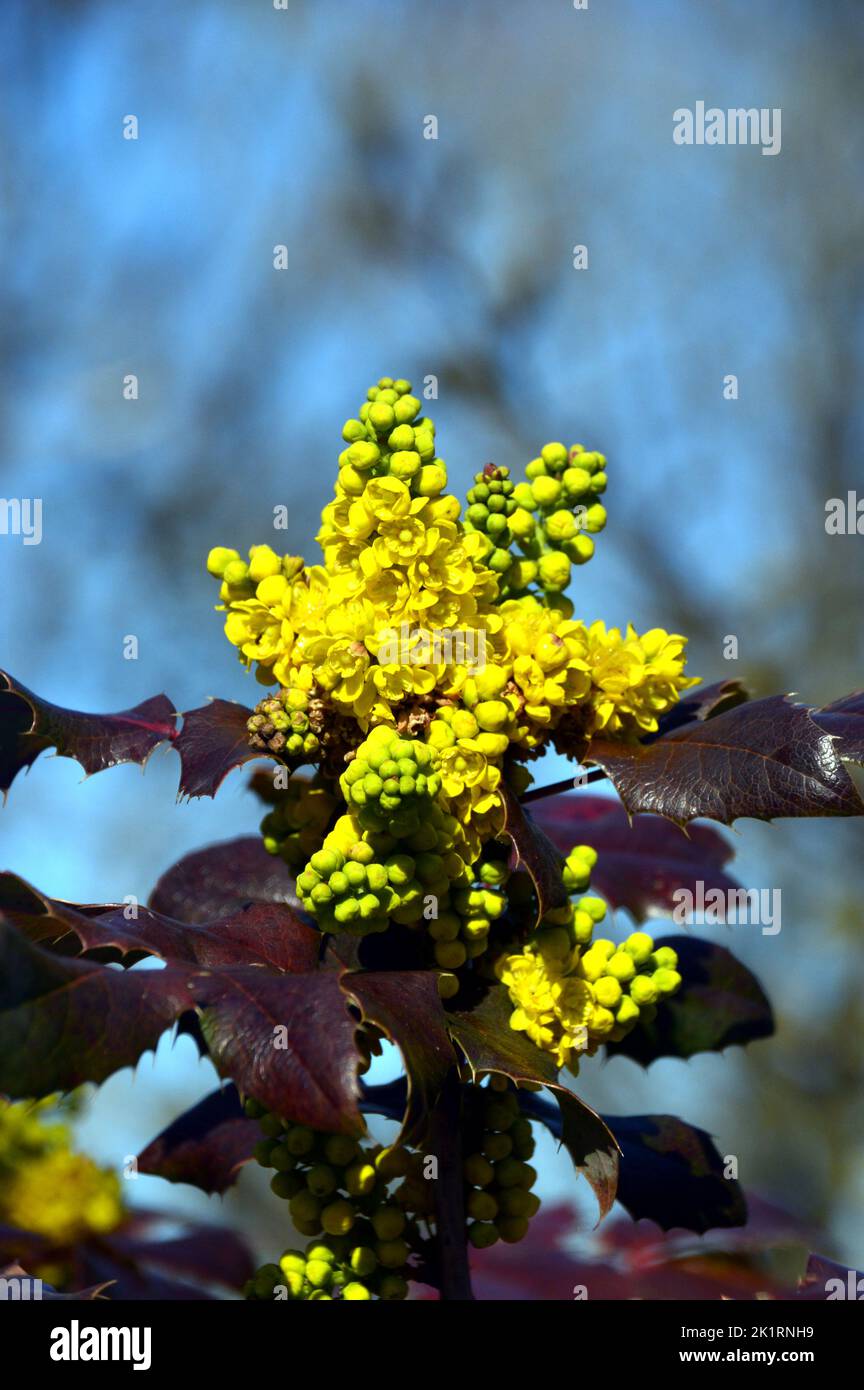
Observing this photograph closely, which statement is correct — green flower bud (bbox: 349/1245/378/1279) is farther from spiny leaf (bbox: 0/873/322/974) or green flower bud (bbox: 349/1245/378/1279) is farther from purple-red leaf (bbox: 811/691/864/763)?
purple-red leaf (bbox: 811/691/864/763)

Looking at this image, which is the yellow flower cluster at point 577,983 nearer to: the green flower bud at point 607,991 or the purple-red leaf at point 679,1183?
the green flower bud at point 607,991

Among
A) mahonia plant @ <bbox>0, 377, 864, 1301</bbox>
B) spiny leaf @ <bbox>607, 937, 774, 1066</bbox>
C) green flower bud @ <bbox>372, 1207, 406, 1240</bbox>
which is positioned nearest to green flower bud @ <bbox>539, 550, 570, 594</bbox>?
mahonia plant @ <bbox>0, 377, 864, 1301</bbox>

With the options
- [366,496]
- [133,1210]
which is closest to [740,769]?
[366,496]

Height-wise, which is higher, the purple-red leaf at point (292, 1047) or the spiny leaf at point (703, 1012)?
the spiny leaf at point (703, 1012)

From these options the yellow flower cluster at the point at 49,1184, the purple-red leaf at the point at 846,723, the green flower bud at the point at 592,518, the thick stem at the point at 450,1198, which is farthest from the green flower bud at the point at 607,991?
the yellow flower cluster at the point at 49,1184

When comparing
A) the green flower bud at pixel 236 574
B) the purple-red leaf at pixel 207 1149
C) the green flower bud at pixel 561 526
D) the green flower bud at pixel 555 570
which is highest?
the green flower bud at pixel 561 526

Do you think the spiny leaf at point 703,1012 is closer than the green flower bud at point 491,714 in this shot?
No
